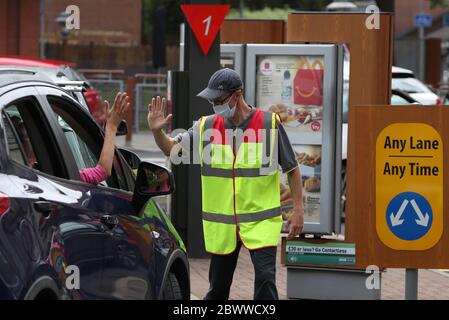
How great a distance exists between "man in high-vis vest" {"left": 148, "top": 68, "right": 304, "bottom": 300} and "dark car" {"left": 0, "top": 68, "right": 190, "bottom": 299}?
0.42 m

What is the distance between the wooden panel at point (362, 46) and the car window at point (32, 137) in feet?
12.6

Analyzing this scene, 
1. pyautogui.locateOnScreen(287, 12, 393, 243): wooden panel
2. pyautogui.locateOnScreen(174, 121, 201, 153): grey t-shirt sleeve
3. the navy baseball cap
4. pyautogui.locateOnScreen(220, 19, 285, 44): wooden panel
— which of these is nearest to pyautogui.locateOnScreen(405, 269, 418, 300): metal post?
pyautogui.locateOnScreen(287, 12, 393, 243): wooden panel

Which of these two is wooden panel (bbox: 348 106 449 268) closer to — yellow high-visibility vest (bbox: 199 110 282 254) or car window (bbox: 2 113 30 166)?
yellow high-visibility vest (bbox: 199 110 282 254)

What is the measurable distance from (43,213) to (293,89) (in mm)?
5281

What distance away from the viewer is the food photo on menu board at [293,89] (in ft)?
31.1

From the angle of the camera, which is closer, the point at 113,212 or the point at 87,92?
the point at 113,212

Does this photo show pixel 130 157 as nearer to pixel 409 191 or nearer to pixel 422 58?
pixel 409 191

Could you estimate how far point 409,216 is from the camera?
25.6 ft

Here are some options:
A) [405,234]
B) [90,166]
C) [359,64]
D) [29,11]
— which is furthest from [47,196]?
[29,11]

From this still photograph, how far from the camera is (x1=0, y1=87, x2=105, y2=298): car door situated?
439cm

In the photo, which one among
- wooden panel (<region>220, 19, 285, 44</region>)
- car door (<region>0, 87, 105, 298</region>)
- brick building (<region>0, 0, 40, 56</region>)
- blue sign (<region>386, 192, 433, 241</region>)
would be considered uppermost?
brick building (<region>0, 0, 40, 56</region>)

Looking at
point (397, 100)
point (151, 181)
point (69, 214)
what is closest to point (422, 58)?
point (397, 100)

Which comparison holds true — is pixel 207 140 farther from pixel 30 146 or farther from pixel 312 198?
pixel 312 198

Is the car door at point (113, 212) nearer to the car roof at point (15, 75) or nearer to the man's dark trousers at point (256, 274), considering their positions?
the car roof at point (15, 75)
